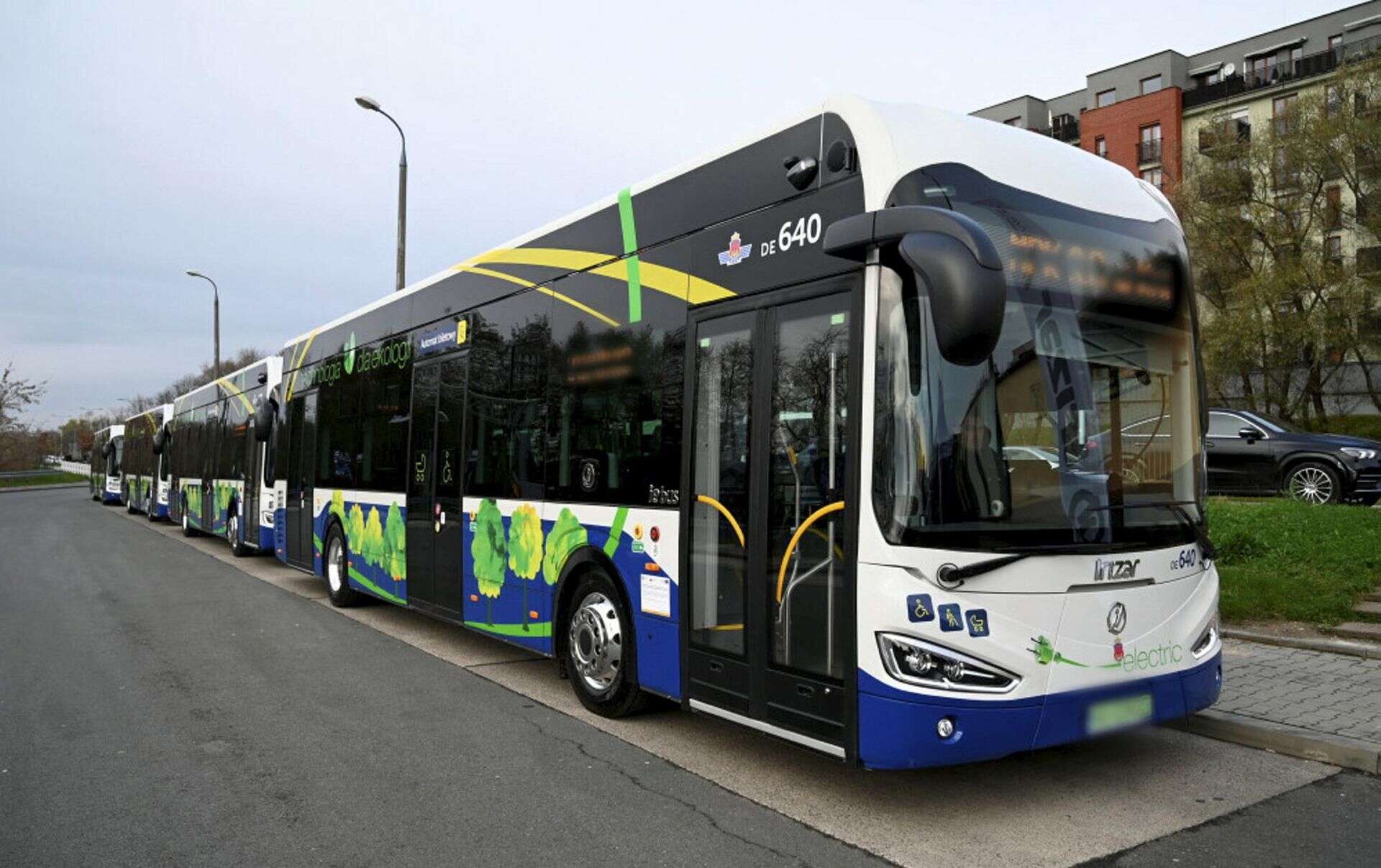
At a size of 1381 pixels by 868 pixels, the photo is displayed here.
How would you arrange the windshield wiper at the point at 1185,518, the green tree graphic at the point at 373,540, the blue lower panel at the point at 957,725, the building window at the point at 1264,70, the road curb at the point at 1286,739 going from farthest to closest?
the building window at the point at 1264,70, the green tree graphic at the point at 373,540, the road curb at the point at 1286,739, the windshield wiper at the point at 1185,518, the blue lower panel at the point at 957,725

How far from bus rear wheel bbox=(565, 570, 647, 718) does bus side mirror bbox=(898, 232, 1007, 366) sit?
115 inches

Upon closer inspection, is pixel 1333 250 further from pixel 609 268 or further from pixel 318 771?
pixel 318 771

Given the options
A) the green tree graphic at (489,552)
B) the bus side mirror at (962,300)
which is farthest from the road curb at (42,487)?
Result: the bus side mirror at (962,300)

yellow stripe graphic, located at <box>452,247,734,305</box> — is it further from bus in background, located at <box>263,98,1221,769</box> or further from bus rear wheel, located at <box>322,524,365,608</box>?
bus rear wheel, located at <box>322,524,365,608</box>

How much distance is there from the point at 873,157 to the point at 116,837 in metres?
4.51

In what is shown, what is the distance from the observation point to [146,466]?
100 feet

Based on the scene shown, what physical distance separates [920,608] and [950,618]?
13cm

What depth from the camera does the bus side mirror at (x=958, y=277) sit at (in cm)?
385

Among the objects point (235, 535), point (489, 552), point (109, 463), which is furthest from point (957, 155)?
point (109, 463)

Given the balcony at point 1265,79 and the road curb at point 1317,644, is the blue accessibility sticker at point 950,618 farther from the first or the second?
the balcony at point 1265,79

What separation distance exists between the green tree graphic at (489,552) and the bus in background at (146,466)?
72.2 feet

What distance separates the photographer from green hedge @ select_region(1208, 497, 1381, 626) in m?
8.59

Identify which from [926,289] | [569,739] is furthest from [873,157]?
[569,739]

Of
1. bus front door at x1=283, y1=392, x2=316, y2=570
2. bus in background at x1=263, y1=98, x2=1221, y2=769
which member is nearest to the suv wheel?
bus in background at x1=263, y1=98, x2=1221, y2=769
